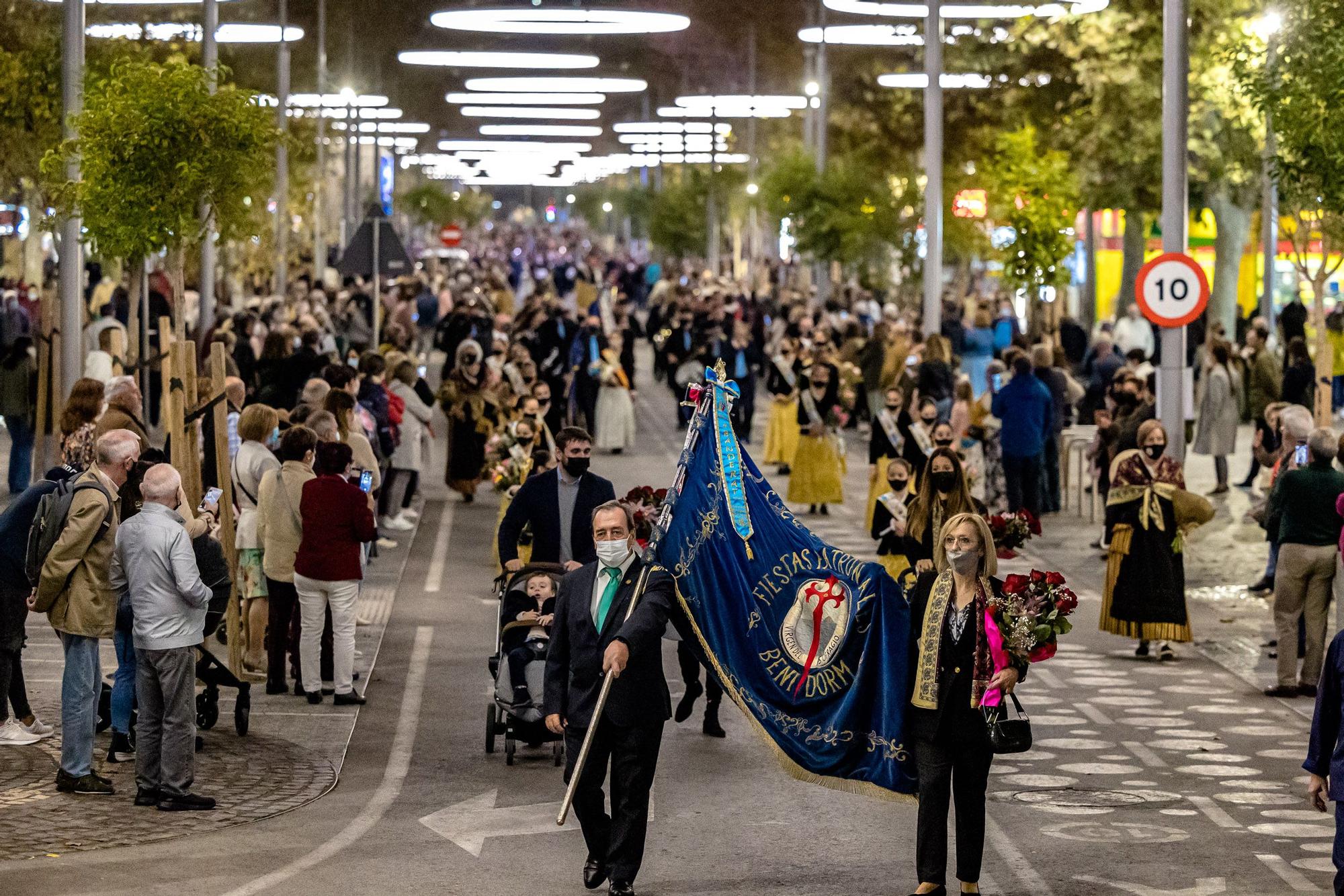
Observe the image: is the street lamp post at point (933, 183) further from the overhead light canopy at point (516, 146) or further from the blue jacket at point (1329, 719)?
the overhead light canopy at point (516, 146)

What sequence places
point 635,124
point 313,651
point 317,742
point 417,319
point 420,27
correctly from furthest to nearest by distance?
point 635,124, point 420,27, point 417,319, point 313,651, point 317,742

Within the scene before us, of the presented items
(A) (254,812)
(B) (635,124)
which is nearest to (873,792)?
(A) (254,812)

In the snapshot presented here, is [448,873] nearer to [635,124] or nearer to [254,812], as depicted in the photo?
[254,812]

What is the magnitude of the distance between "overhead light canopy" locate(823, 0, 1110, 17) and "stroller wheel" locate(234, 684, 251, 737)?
2716cm

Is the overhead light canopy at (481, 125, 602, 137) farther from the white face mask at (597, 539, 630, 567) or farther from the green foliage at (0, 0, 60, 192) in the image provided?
the white face mask at (597, 539, 630, 567)

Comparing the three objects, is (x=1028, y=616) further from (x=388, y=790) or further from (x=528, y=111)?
(x=528, y=111)

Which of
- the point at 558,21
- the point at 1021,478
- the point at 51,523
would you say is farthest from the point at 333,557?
the point at 558,21

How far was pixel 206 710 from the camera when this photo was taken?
1391cm

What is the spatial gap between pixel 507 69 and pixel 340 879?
49174 millimetres

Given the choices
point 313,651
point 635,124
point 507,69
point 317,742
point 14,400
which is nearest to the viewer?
point 317,742

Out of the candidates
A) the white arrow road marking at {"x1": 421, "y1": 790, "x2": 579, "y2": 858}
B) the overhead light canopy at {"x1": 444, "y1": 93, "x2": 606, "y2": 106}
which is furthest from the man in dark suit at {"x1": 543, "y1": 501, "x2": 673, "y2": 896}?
the overhead light canopy at {"x1": 444, "y1": 93, "x2": 606, "y2": 106}

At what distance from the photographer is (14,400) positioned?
2470 centimetres

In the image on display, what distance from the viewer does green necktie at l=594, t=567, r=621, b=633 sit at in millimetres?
10250

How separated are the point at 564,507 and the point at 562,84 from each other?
146ft
